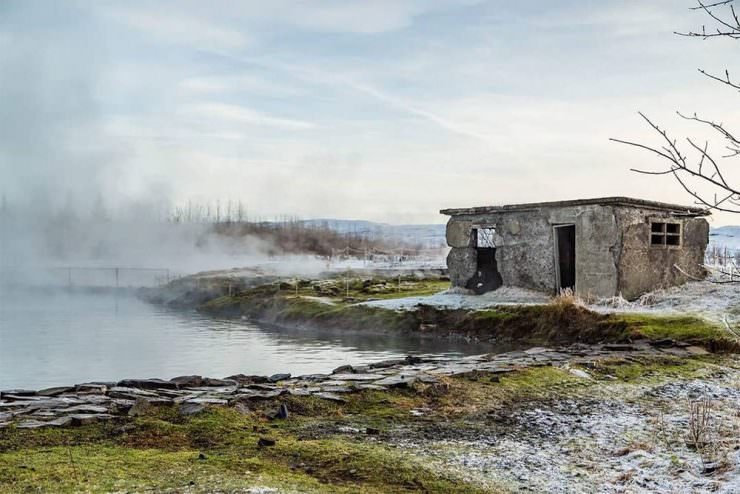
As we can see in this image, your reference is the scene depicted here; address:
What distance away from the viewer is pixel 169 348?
18625 millimetres

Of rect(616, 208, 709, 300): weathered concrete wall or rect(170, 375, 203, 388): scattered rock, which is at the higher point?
rect(616, 208, 709, 300): weathered concrete wall

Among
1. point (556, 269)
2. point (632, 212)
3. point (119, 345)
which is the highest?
point (632, 212)

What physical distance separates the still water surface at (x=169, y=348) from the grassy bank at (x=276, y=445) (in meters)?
6.05

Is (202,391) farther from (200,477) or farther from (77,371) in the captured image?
(77,371)

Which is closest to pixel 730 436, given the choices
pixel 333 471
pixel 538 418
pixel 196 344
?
pixel 538 418

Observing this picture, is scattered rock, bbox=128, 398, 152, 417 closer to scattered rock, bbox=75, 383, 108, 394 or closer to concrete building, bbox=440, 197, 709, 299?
scattered rock, bbox=75, 383, 108, 394

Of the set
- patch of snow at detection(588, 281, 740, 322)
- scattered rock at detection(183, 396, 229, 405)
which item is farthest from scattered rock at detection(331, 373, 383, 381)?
patch of snow at detection(588, 281, 740, 322)

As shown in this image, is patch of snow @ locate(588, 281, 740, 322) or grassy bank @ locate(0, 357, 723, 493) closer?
grassy bank @ locate(0, 357, 723, 493)

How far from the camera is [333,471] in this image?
567 cm

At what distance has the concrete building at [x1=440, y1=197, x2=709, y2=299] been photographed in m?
19.0

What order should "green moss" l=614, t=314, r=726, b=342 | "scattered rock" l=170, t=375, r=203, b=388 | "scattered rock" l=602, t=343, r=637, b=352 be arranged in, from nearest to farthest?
1. "scattered rock" l=170, t=375, r=203, b=388
2. "scattered rock" l=602, t=343, r=637, b=352
3. "green moss" l=614, t=314, r=726, b=342

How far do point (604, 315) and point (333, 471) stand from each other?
13065mm

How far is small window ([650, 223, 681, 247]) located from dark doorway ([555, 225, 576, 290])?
7.46ft

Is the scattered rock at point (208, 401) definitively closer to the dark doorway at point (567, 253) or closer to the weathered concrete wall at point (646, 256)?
the weathered concrete wall at point (646, 256)
